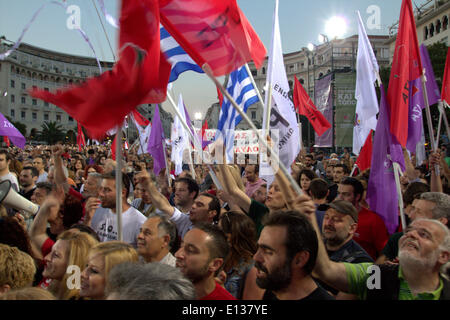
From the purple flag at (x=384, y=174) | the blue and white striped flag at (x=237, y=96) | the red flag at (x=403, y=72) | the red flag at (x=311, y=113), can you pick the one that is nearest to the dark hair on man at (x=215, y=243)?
the purple flag at (x=384, y=174)

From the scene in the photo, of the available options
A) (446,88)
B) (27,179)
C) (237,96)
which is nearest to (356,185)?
(237,96)

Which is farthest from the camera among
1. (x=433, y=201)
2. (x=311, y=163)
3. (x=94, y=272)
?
(x=311, y=163)

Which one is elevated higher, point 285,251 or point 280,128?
point 280,128

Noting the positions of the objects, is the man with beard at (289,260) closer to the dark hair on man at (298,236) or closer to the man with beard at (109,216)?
the dark hair on man at (298,236)

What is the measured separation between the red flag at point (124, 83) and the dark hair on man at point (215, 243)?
101 cm

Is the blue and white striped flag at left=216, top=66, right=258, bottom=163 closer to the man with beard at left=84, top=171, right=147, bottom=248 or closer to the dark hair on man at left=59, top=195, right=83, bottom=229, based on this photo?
the man with beard at left=84, top=171, right=147, bottom=248

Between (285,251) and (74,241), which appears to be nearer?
(285,251)

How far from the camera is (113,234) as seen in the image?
4070 mm

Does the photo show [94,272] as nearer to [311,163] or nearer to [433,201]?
[433,201]

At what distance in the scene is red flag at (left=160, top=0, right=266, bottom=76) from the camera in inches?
A: 121

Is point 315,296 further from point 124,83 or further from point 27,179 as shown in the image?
point 27,179

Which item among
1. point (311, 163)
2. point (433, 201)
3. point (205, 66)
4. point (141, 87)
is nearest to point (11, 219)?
point (141, 87)

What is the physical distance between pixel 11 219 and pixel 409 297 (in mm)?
3181

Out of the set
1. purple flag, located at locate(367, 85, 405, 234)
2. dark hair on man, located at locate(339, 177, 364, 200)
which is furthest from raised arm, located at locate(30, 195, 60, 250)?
purple flag, located at locate(367, 85, 405, 234)
